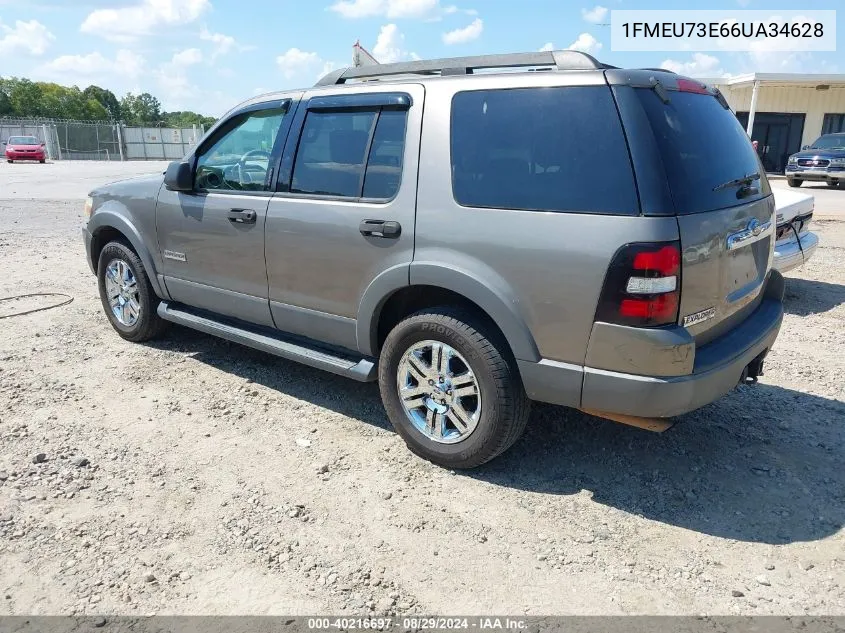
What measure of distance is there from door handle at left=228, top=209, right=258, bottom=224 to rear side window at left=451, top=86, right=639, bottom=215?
58.2 inches

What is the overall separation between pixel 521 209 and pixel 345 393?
2.08 meters

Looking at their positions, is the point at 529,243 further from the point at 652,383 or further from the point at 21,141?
the point at 21,141

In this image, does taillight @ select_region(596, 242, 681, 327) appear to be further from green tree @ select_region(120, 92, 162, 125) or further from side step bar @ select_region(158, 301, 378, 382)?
green tree @ select_region(120, 92, 162, 125)

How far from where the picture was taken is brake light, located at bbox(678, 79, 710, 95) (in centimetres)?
309

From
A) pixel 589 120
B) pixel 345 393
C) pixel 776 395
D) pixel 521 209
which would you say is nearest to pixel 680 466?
pixel 776 395

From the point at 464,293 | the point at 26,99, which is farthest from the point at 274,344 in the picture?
the point at 26,99

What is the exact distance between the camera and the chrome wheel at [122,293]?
5.24 m

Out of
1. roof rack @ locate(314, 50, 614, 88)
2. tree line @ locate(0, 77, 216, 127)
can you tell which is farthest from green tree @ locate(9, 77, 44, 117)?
roof rack @ locate(314, 50, 614, 88)

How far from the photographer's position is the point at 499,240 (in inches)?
119

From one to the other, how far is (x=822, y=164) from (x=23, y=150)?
3640 centimetres

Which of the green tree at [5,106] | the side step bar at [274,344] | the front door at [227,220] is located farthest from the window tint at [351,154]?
the green tree at [5,106]

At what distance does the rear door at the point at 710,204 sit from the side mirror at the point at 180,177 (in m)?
3.05

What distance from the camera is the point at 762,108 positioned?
93.7ft

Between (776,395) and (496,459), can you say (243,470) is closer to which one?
(496,459)
